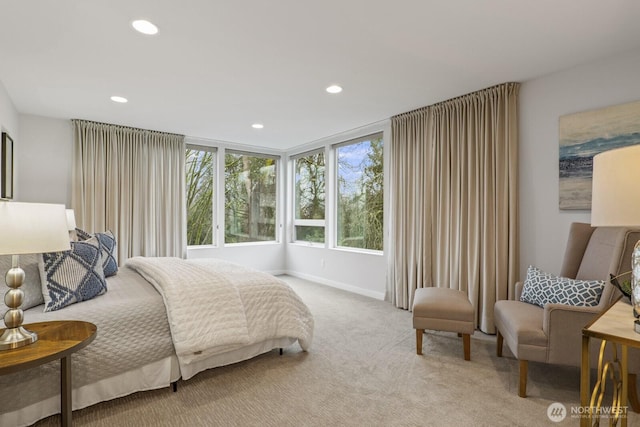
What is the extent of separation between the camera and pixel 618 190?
1.22 meters

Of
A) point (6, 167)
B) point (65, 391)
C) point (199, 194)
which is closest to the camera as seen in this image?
point (65, 391)

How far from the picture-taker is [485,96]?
3.26m

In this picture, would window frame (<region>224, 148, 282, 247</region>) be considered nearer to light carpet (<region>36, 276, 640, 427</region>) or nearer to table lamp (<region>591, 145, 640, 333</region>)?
light carpet (<region>36, 276, 640, 427</region>)

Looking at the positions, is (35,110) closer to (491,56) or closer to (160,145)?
(160,145)

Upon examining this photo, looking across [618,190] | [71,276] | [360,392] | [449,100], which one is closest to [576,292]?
[618,190]

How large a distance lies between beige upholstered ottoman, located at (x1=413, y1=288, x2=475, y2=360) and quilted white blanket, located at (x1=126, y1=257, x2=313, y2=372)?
908 mm

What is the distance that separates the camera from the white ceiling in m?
1.97

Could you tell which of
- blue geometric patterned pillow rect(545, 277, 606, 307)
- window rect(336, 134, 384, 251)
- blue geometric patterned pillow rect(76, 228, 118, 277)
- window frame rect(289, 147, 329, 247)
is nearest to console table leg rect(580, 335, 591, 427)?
blue geometric patterned pillow rect(545, 277, 606, 307)

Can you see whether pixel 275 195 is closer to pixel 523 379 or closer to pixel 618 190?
pixel 523 379

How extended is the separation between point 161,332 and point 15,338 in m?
0.78

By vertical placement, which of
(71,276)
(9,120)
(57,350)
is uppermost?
(9,120)

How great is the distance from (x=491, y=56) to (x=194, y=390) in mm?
3250

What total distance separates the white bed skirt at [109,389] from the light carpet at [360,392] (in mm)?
68

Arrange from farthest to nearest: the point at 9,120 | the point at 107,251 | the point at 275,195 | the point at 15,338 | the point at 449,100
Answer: the point at 275,195 < the point at 449,100 < the point at 9,120 < the point at 107,251 < the point at 15,338
